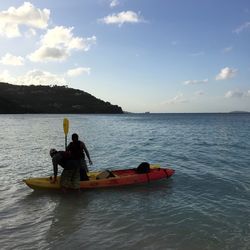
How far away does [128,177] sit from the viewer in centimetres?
1582

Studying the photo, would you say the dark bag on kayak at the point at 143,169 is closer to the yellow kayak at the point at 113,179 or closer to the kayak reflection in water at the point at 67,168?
the yellow kayak at the point at 113,179

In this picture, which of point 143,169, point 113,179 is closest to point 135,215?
point 113,179

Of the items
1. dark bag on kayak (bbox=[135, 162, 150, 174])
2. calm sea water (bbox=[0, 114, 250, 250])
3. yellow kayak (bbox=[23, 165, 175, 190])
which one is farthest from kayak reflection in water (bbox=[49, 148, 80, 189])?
dark bag on kayak (bbox=[135, 162, 150, 174])

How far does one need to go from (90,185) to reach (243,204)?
5973 millimetres

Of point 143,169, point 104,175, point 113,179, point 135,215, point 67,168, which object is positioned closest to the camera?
point 135,215

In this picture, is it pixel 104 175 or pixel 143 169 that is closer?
pixel 104 175

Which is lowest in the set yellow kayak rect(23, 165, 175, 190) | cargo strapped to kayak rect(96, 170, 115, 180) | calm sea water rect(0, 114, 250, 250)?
calm sea water rect(0, 114, 250, 250)

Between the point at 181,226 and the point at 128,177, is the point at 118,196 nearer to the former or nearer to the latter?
the point at 128,177

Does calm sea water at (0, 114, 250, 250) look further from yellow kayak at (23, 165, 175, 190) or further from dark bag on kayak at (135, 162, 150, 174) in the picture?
dark bag on kayak at (135, 162, 150, 174)

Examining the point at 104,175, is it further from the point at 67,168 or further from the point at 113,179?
the point at 67,168

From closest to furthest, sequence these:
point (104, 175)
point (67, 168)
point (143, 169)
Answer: point (67, 168), point (104, 175), point (143, 169)

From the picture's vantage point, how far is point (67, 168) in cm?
1427

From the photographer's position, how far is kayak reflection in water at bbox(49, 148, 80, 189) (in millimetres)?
14117

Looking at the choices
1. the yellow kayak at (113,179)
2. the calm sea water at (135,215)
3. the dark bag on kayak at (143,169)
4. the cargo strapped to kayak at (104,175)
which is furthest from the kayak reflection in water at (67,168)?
the dark bag on kayak at (143,169)
